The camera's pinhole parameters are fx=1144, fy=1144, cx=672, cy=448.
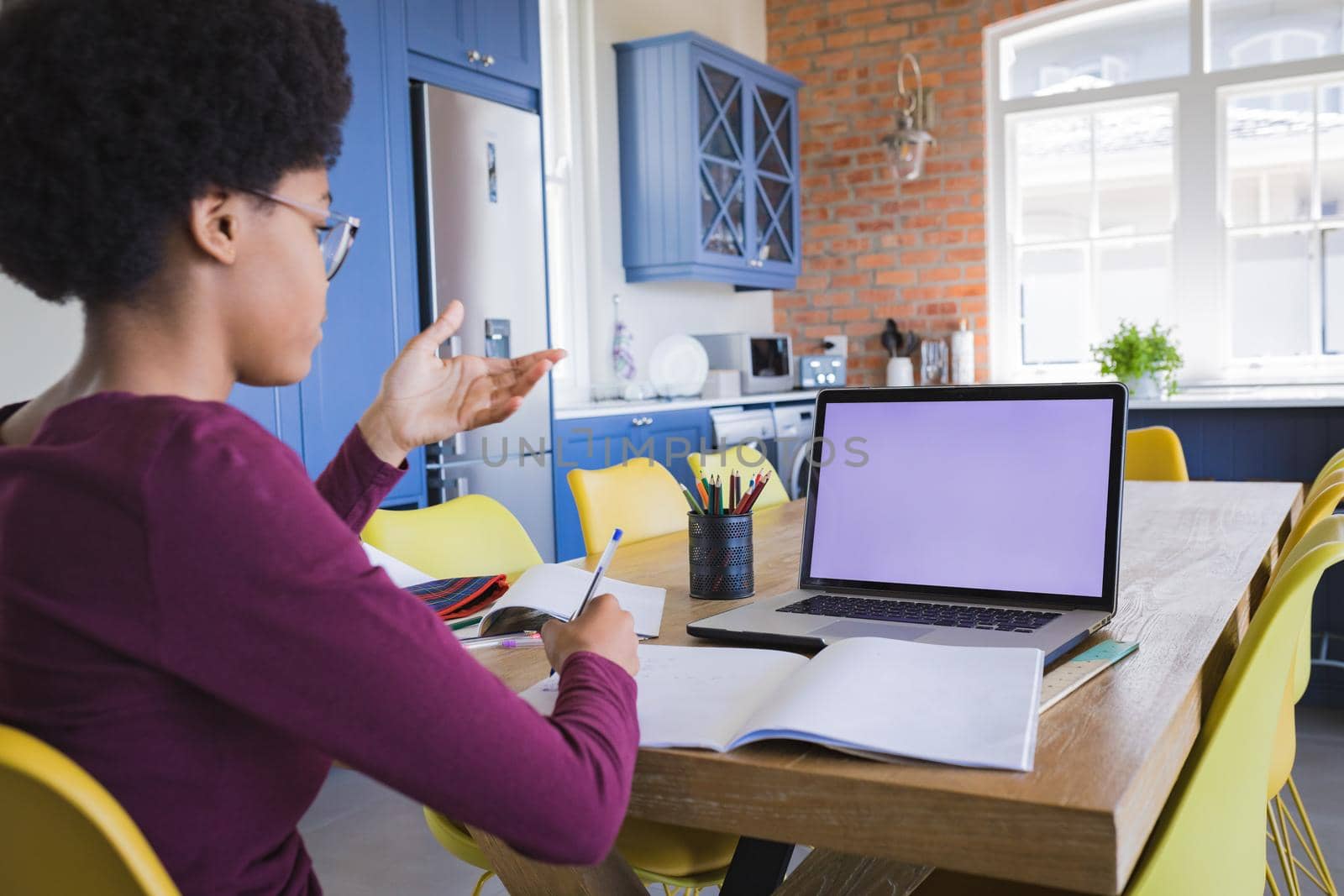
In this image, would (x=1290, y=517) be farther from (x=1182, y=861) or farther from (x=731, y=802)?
(x=731, y=802)

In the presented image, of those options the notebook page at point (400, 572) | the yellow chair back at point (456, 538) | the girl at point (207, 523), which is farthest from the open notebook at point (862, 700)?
the yellow chair back at point (456, 538)

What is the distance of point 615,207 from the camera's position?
210 inches

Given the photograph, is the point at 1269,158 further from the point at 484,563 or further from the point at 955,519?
the point at 955,519

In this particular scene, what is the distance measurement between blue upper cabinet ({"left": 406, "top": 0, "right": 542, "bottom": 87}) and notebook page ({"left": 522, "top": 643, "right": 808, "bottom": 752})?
2.96m

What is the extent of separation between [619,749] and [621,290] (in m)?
4.72

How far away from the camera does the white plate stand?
203 inches

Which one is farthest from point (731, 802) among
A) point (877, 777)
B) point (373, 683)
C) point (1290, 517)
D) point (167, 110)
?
point (1290, 517)

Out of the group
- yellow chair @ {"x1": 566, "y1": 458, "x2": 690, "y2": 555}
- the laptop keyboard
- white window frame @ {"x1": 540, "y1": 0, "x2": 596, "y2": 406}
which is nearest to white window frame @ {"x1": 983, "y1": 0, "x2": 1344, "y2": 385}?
white window frame @ {"x1": 540, "y1": 0, "x2": 596, "y2": 406}

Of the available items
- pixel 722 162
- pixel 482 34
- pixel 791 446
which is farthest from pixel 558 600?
pixel 722 162

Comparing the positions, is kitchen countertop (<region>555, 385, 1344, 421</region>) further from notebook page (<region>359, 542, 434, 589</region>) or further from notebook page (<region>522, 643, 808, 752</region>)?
notebook page (<region>522, 643, 808, 752</region>)

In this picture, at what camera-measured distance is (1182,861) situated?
0.94 m

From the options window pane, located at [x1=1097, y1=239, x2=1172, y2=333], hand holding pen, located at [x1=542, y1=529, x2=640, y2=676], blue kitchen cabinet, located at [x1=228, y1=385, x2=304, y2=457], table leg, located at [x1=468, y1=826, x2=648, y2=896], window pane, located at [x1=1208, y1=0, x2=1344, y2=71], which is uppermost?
window pane, located at [x1=1208, y1=0, x2=1344, y2=71]

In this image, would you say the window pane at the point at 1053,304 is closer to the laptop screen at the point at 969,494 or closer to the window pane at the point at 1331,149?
the window pane at the point at 1331,149

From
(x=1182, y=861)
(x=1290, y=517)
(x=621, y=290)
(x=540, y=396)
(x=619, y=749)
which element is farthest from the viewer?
(x=621, y=290)
